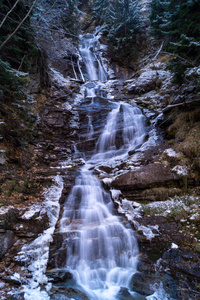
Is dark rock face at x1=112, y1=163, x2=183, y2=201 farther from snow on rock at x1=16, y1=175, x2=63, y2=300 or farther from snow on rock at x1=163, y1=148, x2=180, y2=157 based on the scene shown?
snow on rock at x1=16, y1=175, x2=63, y2=300

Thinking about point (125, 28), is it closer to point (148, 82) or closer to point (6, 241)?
point (148, 82)

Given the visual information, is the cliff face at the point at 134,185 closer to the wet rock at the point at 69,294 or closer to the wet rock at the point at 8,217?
the wet rock at the point at 8,217

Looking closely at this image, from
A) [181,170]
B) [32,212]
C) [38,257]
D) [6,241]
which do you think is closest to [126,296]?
[38,257]

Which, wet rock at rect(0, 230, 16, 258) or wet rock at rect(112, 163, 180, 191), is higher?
wet rock at rect(112, 163, 180, 191)

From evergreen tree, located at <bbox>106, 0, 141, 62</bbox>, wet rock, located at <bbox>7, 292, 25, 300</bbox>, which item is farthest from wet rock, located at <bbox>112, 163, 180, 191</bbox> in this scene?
evergreen tree, located at <bbox>106, 0, 141, 62</bbox>

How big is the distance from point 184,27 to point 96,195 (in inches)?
341

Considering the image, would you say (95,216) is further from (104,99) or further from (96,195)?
(104,99)

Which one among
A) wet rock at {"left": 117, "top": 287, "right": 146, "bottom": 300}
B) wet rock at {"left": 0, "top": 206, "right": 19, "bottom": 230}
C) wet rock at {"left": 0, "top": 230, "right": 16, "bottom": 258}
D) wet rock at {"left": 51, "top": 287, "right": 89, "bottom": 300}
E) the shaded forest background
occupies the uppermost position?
the shaded forest background

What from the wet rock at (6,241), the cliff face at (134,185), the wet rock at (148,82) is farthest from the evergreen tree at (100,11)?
the wet rock at (6,241)

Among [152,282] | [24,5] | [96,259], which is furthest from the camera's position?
[24,5]

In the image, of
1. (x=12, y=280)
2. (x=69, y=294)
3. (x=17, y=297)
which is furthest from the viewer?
(x=69, y=294)

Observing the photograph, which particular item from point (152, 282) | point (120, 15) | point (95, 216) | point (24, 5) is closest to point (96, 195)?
point (95, 216)

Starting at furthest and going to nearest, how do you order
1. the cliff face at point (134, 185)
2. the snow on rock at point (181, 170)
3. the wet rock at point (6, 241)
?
the snow on rock at point (181, 170)
the cliff face at point (134, 185)
the wet rock at point (6, 241)

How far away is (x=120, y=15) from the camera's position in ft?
71.9
